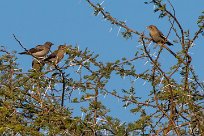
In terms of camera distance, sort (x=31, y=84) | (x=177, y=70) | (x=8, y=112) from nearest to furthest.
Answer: (x=177, y=70) → (x=8, y=112) → (x=31, y=84)

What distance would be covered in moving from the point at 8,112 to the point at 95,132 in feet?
6.07

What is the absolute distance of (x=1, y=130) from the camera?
7664 millimetres

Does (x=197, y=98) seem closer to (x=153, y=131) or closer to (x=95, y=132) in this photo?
(x=153, y=131)

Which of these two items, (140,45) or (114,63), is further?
(114,63)

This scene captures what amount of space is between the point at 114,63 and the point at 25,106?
75.1 inches

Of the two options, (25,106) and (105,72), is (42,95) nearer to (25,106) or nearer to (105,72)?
(25,106)

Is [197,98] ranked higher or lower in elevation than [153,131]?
higher

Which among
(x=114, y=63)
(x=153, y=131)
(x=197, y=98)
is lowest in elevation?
(x=153, y=131)

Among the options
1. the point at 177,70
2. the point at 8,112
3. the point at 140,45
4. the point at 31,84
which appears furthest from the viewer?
the point at 31,84

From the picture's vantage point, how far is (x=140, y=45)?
698cm

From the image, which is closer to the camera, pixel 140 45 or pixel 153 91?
pixel 140 45

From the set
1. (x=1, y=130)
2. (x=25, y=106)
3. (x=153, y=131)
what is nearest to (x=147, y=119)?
(x=153, y=131)

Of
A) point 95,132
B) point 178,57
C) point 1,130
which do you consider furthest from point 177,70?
point 1,130

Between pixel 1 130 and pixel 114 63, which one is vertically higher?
pixel 114 63
